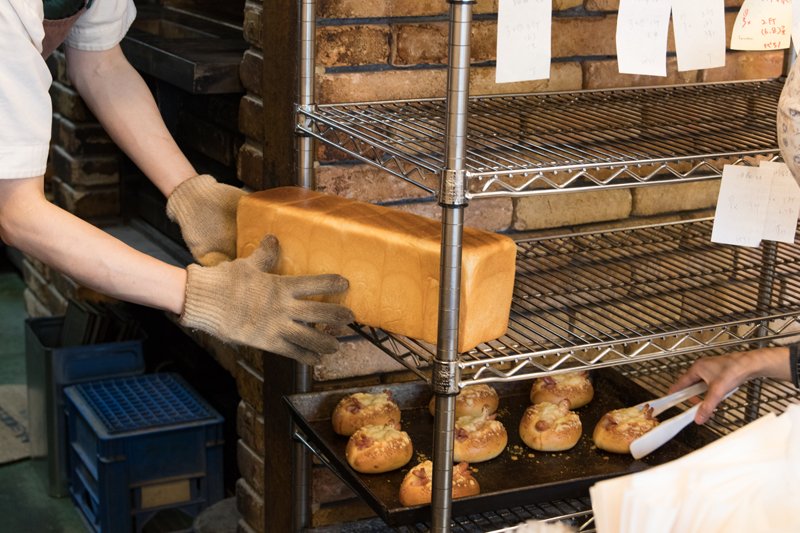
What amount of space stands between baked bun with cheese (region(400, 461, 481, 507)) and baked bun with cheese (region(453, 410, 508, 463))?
59 millimetres

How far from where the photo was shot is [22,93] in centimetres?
157

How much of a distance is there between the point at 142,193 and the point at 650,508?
2.63 meters

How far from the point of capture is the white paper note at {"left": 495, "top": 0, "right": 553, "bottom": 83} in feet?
4.76

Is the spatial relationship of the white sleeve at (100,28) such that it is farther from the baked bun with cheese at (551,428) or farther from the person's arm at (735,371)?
the person's arm at (735,371)

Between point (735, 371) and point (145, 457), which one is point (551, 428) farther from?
point (145, 457)

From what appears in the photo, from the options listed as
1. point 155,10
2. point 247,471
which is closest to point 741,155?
point 247,471

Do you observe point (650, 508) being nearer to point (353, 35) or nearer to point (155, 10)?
point (353, 35)

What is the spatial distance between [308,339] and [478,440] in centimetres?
35

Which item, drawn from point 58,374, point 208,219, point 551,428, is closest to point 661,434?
point 551,428

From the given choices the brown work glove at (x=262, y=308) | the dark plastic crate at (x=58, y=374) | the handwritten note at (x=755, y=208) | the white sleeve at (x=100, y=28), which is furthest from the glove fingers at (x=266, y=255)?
the dark plastic crate at (x=58, y=374)

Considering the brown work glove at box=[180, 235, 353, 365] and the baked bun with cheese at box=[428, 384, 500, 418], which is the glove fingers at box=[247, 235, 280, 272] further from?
the baked bun with cheese at box=[428, 384, 500, 418]

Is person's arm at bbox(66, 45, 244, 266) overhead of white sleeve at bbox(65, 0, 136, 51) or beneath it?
beneath

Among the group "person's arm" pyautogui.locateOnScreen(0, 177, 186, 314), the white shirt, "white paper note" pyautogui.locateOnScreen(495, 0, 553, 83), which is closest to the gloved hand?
"white paper note" pyautogui.locateOnScreen(495, 0, 553, 83)

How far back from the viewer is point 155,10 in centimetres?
321
